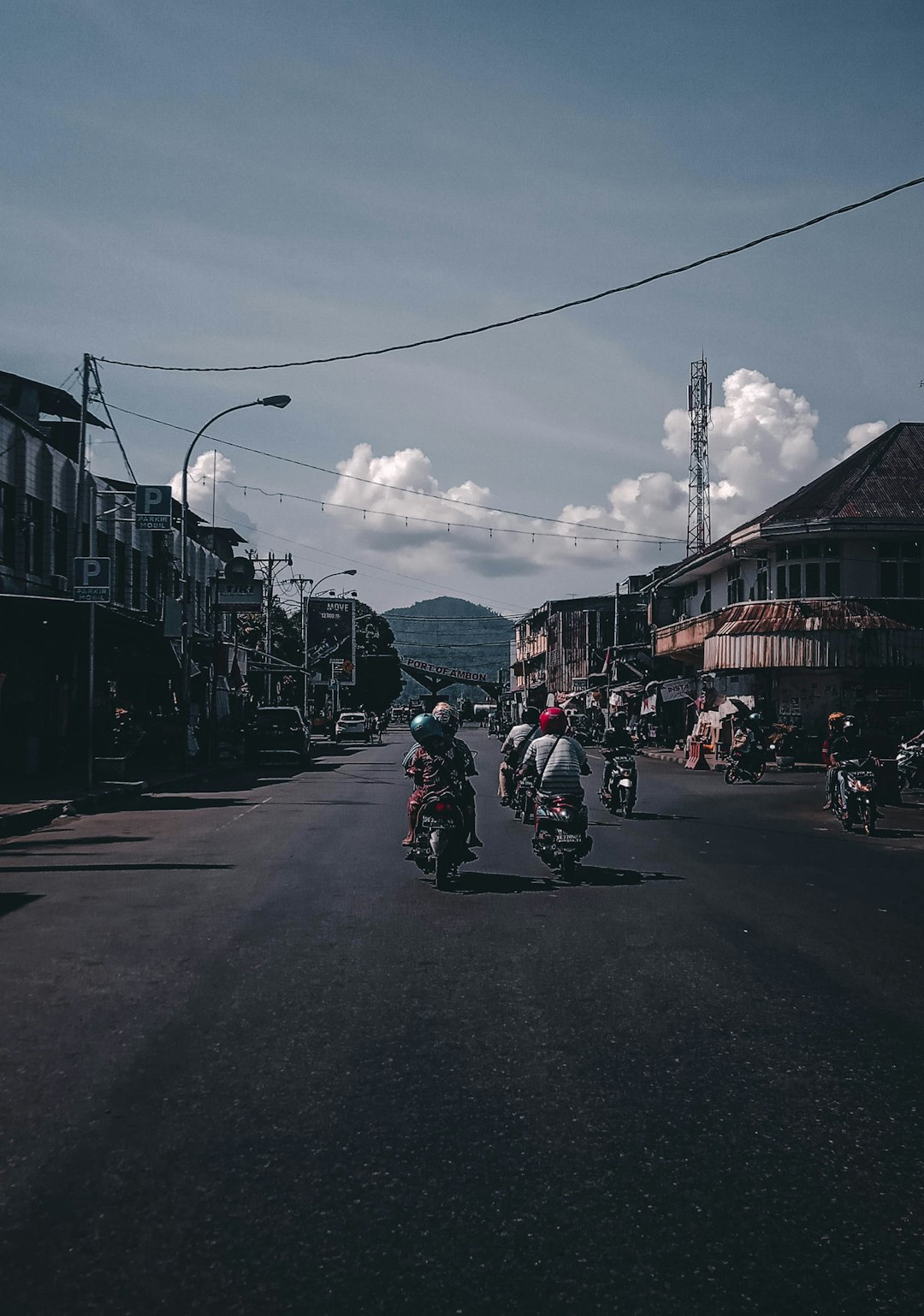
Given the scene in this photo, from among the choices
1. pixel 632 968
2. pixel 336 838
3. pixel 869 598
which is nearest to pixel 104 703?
pixel 336 838

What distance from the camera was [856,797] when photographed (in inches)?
725

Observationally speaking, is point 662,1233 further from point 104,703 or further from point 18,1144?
point 104,703

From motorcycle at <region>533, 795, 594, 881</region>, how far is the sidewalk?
8939 mm

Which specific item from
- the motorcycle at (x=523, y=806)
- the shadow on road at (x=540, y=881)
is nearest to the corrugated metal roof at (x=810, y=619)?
the motorcycle at (x=523, y=806)

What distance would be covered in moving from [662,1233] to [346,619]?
9413cm

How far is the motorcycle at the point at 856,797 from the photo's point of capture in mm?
18256

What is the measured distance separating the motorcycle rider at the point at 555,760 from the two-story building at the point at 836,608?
30340 mm

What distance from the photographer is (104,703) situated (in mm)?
36438

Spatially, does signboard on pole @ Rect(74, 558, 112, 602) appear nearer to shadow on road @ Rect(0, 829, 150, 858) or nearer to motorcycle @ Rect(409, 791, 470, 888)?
shadow on road @ Rect(0, 829, 150, 858)

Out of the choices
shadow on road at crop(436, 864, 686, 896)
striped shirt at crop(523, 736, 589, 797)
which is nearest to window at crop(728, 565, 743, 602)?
striped shirt at crop(523, 736, 589, 797)

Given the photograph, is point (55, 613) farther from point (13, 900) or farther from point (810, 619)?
point (810, 619)

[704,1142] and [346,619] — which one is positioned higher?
[346,619]

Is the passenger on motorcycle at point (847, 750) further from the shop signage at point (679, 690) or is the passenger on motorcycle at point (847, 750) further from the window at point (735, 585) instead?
the shop signage at point (679, 690)

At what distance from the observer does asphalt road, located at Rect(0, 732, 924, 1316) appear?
362 cm
